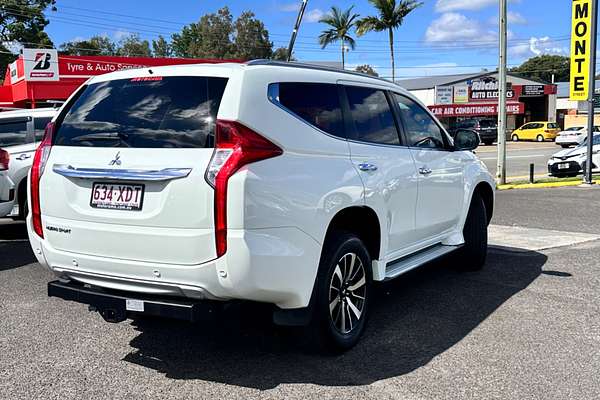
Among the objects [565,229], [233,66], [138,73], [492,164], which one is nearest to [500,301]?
[233,66]

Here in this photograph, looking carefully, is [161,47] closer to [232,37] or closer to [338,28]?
[232,37]

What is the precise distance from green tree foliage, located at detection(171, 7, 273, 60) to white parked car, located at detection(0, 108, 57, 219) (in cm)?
6429

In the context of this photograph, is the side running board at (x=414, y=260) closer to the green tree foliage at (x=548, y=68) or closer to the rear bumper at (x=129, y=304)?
the rear bumper at (x=129, y=304)

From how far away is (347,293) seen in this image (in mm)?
4309

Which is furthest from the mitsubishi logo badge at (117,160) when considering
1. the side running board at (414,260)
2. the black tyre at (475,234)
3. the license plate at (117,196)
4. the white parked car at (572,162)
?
the white parked car at (572,162)

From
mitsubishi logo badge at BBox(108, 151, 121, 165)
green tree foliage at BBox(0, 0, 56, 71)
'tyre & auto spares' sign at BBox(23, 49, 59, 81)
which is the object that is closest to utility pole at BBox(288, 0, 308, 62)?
'tyre & auto spares' sign at BBox(23, 49, 59, 81)

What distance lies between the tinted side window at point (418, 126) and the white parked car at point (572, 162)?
12.9m

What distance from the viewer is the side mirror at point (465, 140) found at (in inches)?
240

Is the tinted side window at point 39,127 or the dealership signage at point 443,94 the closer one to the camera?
the tinted side window at point 39,127

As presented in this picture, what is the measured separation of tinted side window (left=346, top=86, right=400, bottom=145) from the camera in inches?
180

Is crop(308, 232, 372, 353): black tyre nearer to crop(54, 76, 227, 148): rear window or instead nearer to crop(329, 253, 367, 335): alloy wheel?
crop(329, 253, 367, 335): alloy wheel

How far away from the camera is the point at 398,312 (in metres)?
5.22

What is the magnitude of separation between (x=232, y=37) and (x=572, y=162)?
→ 205ft

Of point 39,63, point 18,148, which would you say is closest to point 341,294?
point 18,148
